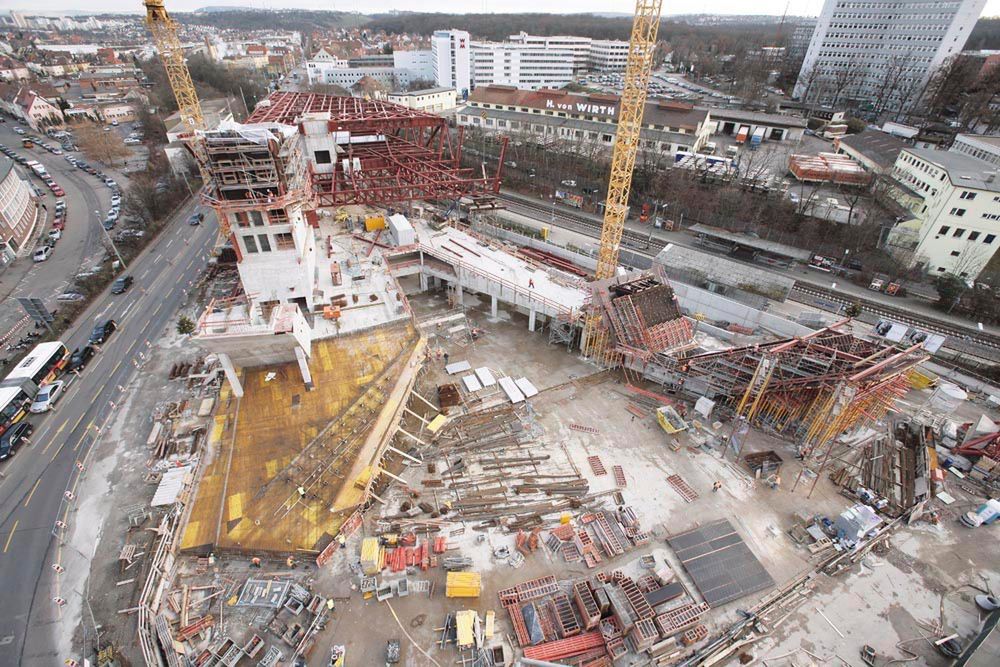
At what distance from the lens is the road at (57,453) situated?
73.4ft

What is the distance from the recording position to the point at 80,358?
37500 mm

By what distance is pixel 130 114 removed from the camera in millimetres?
112875

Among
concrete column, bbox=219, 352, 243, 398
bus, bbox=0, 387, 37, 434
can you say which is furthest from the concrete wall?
bus, bbox=0, 387, 37, 434

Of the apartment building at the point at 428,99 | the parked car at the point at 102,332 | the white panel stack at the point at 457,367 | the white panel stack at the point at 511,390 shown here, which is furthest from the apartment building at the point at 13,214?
the apartment building at the point at 428,99

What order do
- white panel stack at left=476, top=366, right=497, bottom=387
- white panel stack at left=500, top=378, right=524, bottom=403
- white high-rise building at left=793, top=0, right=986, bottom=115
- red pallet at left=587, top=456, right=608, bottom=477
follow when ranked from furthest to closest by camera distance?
white high-rise building at left=793, top=0, right=986, bottom=115
white panel stack at left=476, top=366, right=497, bottom=387
white panel stack at left=500, top=378, right=524, bottom=403
red pallet at left=587, top=456, right=608, bottom=477

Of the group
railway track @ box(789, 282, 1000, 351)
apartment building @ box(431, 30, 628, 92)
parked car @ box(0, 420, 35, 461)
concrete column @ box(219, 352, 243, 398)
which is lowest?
parked car @ box(0, 420, 35, 461)

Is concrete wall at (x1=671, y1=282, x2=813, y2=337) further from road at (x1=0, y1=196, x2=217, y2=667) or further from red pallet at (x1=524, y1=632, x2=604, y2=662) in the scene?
road at (x1=0, y1=196, x2=217, y2=667)

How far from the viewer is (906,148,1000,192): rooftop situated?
4638cm

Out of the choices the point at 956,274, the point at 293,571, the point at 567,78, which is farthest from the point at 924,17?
the point at 293,571

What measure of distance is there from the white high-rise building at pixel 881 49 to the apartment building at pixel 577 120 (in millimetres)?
62565

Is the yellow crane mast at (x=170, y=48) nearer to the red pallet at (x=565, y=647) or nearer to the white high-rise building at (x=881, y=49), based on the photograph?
the red pallet at (x=565, y=647)

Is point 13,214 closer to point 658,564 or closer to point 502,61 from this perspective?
point 658,564

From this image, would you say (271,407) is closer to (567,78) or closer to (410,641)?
(410,641)

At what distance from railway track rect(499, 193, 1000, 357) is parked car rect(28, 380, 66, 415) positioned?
55.1 meters
